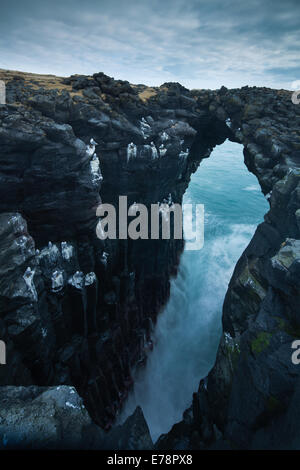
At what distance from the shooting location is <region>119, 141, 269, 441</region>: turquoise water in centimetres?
2156

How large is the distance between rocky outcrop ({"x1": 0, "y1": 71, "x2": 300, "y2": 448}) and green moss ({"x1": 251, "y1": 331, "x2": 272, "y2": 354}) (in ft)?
0.17

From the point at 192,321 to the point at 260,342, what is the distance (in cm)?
1900

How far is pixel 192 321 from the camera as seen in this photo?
29156 mm

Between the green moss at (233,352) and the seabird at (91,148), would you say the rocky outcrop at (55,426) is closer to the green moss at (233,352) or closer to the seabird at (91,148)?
the green moss at (233,352)

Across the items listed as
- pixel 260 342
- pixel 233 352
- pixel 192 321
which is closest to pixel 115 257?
pixel 233 352

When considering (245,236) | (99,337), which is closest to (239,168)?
(245,236)

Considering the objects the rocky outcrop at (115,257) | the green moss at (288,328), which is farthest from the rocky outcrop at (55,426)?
the green moss at (288,328)

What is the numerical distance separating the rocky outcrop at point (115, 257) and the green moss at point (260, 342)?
0.05 meters

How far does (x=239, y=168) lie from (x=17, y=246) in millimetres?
91939

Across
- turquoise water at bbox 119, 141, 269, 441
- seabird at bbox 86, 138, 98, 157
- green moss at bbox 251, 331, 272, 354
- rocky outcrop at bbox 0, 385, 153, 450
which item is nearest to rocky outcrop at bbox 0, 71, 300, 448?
green moss at bbox 251, 331, 272, 354

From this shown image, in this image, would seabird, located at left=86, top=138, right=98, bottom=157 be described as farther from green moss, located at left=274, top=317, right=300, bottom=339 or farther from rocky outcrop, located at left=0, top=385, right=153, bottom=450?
green moss, located at left=274, top=317, right=300, bottom=339

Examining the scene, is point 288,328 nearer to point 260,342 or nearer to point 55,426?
point 260,342
